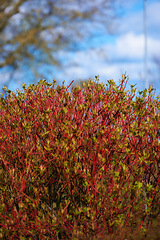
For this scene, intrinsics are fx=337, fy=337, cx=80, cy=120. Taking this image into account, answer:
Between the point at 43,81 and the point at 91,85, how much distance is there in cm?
78

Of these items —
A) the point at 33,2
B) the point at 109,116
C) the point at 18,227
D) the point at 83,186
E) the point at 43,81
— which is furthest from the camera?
the point at 33,2

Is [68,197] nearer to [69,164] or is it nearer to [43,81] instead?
[69,164]

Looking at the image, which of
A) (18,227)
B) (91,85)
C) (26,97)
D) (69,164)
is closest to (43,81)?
(26,97)

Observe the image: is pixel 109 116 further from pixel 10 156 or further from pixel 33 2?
pixel 33 2

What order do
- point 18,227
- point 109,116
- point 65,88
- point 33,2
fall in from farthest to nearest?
point 33,2 < point 65,88 < point 109,116 < point 18,227

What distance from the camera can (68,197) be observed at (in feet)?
14.4

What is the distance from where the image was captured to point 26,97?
16.8ft

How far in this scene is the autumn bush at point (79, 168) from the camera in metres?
3.86

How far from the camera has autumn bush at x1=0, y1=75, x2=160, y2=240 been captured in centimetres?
386

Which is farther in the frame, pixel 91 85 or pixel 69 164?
pixel 91 85

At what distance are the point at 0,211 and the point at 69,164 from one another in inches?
44.1

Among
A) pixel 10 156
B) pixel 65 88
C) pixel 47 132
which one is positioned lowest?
pixel 10 156

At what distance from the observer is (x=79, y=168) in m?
4.11

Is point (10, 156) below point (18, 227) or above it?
above
